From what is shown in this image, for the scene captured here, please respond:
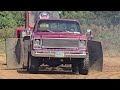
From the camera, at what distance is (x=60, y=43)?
1386 cm

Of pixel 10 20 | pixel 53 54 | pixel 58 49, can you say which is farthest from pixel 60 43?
pixel 10 20

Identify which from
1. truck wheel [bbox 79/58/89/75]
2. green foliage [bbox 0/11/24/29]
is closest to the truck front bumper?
truck wheel [bbox 79/58/89/75]

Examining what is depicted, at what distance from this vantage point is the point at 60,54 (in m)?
13.7


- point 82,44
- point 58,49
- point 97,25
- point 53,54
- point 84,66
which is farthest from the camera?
point 97,25

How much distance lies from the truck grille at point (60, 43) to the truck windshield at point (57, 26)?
85 cm

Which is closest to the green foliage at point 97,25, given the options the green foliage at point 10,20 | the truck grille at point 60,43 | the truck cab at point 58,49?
the green foliage at point 10,20

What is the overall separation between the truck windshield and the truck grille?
2.80 feet

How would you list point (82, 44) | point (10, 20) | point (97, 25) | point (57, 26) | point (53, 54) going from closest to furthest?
point (53, 54) < point (82, 44) < point (57, 26) < point (97, 25) < point (10, 20)

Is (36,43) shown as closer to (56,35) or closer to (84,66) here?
(56,35)

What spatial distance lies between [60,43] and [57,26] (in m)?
1.17

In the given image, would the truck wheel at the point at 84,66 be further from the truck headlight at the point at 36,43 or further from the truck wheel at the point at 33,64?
the truck headlight at the point at 36,43
